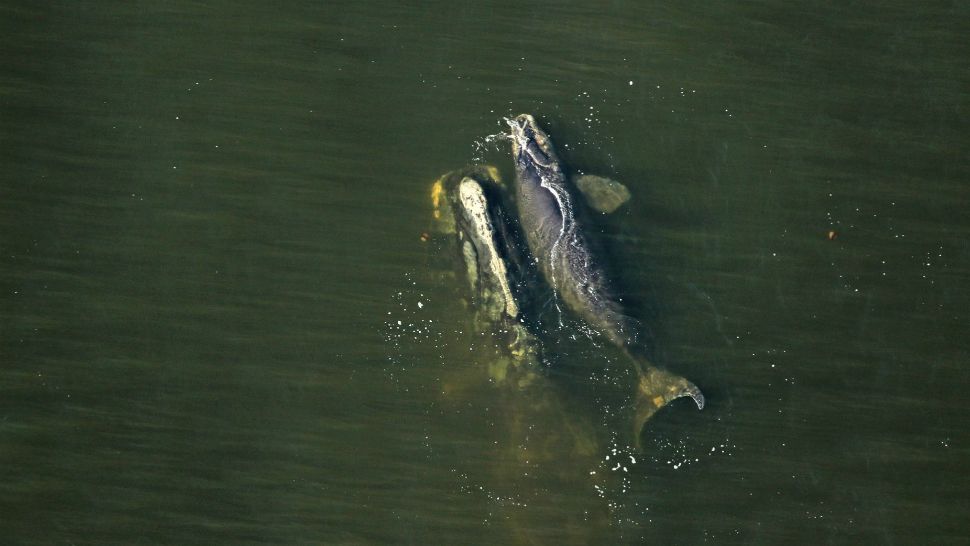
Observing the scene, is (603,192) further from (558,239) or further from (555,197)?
(558,239)

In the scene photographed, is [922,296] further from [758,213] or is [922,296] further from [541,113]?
[541,113]

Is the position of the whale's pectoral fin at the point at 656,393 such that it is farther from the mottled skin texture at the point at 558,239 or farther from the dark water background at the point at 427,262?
the mottled skin texture at the point at 558,239

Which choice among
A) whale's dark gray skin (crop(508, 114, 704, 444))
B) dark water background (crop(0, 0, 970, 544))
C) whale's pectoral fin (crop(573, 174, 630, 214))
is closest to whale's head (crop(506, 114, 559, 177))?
whale's dark gray skin (crop(508, 114, 704, 444))

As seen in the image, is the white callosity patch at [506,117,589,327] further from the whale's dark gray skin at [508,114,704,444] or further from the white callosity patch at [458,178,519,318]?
the white callosity patch at [458,178,519,318]

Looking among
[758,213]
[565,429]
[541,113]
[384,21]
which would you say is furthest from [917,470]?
[384,21]

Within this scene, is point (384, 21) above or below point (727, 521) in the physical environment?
above

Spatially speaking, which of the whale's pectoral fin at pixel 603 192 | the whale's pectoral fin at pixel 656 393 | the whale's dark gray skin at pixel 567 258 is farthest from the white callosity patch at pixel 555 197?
the whale's pectoral fin at pixel 656 393
